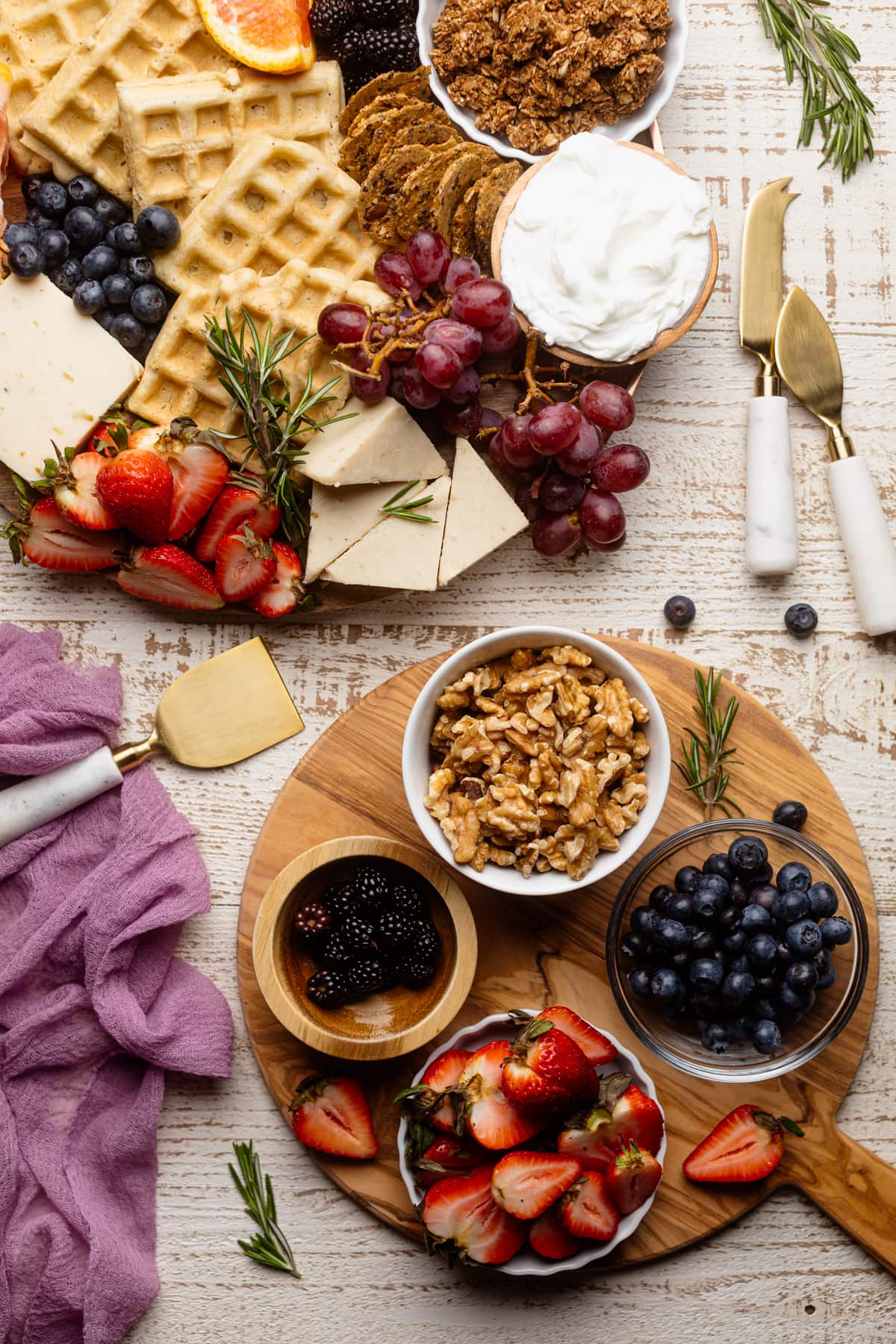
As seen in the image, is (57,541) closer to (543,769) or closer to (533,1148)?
(543,769)

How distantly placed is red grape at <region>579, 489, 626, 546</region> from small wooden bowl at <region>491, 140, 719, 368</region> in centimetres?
20

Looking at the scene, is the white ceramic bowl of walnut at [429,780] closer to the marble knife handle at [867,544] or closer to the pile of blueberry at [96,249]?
the marble knife handle at [867,544]

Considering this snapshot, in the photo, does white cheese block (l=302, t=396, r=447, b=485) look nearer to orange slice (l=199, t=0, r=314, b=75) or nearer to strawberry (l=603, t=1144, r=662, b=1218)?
orange slice (l=199, t=0, r=314, b=75)

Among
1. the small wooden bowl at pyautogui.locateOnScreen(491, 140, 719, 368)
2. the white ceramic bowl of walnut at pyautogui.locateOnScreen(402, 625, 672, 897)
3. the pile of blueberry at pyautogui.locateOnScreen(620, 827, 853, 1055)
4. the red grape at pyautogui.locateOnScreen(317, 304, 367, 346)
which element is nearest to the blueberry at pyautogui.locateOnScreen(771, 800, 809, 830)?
the pile of blueberry at pyautogui.locateOnScreen(620, 827, 853, 1055)

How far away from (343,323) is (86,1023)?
1122 millimetres

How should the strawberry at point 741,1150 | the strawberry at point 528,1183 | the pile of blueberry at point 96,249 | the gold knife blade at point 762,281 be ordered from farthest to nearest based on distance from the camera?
the gold knife blade at point 762,281 < the pile of blueberry at point 96,249 < the strawberry at point 741,1150 < the strawberry at point 528,1183

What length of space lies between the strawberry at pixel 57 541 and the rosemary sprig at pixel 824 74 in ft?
4.38

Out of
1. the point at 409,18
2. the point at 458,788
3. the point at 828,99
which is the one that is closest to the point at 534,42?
the point at 409,18

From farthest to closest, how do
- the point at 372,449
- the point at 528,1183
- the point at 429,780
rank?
the point at 372,449 < the point at 429,780 < the point at 528,1183

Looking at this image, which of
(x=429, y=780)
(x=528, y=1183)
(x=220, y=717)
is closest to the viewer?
(x=528, y=1183)

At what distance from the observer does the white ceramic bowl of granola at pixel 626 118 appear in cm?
168

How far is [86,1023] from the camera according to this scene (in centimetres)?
167

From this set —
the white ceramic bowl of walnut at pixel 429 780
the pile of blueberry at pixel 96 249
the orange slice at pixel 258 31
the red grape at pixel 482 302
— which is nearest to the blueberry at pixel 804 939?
the white ceramic bowl of walnut at pixel 429 780

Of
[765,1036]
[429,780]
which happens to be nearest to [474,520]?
[429,780]
